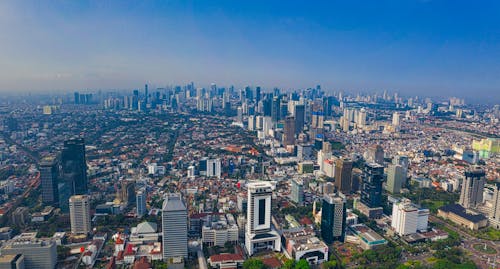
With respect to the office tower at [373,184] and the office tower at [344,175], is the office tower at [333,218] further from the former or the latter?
the office tower at [344,175]

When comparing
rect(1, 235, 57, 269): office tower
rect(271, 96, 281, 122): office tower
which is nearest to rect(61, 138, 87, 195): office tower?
rect(1, 235, 57, 269): office tower

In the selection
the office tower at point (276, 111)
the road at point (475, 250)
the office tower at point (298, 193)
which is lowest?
the road at point (475, 250)

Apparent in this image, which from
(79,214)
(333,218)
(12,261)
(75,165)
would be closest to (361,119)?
(333,218)

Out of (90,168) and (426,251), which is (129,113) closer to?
(90,168)

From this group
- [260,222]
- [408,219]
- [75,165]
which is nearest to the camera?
[260,222]

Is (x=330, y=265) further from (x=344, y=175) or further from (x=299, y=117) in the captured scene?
(x=299, y=117)

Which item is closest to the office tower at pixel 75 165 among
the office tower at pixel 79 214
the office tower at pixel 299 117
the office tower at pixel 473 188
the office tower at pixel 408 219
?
the office tower at pixel 79 214

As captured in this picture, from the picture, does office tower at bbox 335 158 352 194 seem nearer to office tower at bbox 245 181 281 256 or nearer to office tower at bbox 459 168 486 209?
office tower at bbox 459 168 486 209

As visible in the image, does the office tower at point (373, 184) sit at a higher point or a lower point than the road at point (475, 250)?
higher
